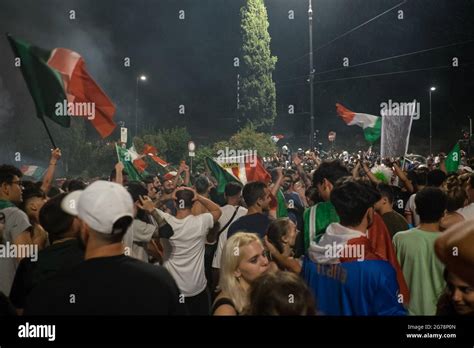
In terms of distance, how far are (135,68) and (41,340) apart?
16.4 ft

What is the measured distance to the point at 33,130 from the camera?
303 inches

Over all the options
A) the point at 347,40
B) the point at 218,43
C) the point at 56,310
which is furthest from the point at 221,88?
the point at 56,310

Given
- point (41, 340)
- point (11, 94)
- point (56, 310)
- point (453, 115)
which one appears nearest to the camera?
point (56, 310)

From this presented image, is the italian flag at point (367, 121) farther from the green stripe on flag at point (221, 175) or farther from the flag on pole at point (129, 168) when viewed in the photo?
the flag on pole at point (129, 168)

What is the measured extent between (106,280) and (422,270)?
2.03 metres

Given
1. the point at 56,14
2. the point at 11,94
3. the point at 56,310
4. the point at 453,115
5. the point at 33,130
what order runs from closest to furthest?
the point at 56,310 < the point at 56,14 < the point at 11,94 < the point at 33,130 < the point at 453,115

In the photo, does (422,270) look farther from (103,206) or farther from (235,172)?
(235,172)

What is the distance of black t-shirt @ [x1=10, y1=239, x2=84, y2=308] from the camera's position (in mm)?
2904

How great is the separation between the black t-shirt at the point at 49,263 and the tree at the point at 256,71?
13.7ft

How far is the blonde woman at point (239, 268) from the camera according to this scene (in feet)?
8.54

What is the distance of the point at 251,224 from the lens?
4203 mm

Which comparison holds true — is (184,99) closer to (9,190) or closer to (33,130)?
(33,130)

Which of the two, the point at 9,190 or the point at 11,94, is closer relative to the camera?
the point at 9,190

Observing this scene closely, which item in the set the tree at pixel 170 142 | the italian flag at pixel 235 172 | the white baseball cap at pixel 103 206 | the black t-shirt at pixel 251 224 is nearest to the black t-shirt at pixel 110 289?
the white baseball cap at pixel 103 206
